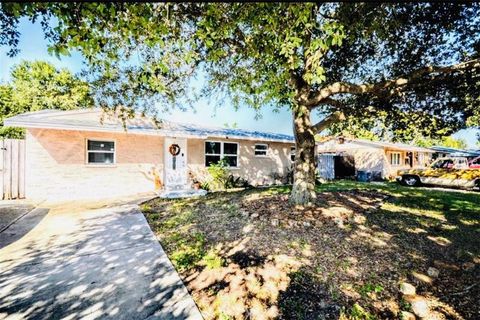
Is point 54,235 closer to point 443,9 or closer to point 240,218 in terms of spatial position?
point 240,218

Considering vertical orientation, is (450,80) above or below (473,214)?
above

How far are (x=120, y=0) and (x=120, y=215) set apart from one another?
241 inches

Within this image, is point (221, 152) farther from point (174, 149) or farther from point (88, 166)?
point (88, 166)

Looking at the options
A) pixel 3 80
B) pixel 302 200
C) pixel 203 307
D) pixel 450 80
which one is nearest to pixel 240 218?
pixel 302 200

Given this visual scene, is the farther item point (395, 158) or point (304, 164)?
point (395, 158)

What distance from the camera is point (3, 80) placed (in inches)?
877

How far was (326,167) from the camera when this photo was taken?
19.4m

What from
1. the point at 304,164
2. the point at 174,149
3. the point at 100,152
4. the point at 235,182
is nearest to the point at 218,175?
the point at 235,182

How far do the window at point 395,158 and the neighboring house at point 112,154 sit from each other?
1543cm

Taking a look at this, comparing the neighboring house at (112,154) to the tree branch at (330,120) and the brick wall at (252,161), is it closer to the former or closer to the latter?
the brick wall at (252,161)

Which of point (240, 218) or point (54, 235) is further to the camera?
point (240, 218)

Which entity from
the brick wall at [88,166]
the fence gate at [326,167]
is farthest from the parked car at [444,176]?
the brick wall at [88,166]

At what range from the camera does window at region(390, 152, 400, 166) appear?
907 inches

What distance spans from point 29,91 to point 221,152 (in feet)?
65.1
